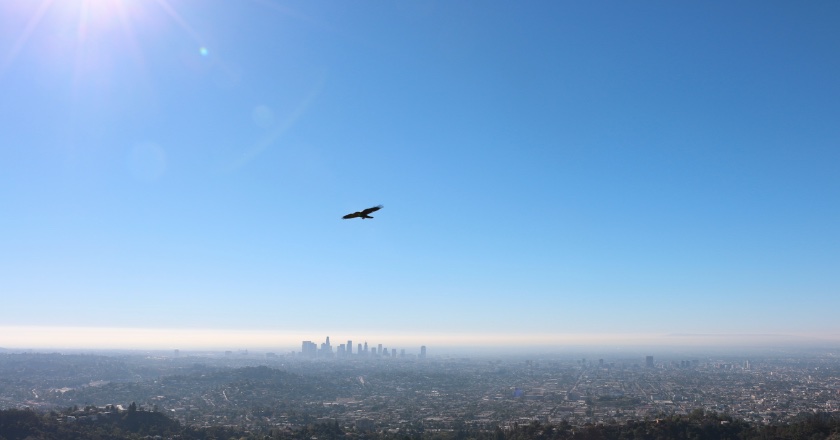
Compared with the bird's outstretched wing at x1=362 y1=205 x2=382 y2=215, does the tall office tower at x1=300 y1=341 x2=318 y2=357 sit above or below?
below

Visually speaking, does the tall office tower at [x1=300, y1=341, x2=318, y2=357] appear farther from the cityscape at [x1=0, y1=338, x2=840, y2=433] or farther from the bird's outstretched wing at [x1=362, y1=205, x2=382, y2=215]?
the bird's outstretched wing at [x1=362, y1=205, x2=382, y2=215]

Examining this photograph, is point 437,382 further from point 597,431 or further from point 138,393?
point 597,431

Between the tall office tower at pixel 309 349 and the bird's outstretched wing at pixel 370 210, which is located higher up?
the bird's outstretched wing at pixel 370 210

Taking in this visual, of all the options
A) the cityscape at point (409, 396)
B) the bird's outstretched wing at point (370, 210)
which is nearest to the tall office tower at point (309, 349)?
the cityscape at point (409, 396)

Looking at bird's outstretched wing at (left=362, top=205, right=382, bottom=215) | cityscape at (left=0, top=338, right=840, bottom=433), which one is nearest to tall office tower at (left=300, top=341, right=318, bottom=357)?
cityscape at (left=0, top=338, right=840, bottom=433)

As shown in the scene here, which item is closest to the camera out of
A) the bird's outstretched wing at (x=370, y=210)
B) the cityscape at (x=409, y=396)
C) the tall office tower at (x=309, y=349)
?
the bird's outstretched wing at (x=370, y=210)

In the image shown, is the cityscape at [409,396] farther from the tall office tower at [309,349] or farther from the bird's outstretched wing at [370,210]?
the tall office tower at [309,349]

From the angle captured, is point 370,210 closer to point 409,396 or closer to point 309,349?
point 409,396

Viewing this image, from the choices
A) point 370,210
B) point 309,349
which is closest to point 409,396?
point 370,210

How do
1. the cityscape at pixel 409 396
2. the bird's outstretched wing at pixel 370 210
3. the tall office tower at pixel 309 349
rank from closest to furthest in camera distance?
the bird's outstretched wing at pixel 370 210 → the cityscape at pixel 409 396 → the tall office tower at pixel 309 349

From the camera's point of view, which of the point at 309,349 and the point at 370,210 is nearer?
the point at 370,210

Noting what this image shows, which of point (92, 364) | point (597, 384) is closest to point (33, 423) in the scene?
point (597, 384)
